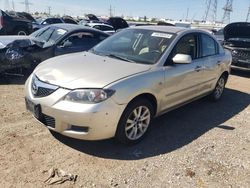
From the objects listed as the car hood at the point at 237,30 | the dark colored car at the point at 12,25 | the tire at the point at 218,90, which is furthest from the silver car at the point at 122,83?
the dark colored car at the point at 12,25

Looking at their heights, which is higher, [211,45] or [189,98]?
[211,45]

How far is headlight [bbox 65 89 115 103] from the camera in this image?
3661mm

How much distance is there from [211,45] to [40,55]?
13.4 feet

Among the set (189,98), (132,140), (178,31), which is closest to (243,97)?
(189,98)

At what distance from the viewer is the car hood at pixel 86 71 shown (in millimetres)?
3791

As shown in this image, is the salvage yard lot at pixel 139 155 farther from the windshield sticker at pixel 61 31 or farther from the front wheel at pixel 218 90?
the windshield sticker at pixel 61 31

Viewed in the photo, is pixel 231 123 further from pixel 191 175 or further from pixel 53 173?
pixel 53 173

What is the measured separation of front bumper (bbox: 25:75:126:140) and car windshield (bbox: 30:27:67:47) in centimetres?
431

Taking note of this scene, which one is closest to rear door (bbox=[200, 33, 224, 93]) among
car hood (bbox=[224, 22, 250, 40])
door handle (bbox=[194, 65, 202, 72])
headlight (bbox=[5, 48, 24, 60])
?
door handle (bbox=[194, 65, 202, 72])

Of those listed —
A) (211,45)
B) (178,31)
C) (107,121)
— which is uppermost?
(178,31)

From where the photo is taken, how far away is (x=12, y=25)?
1441 cm

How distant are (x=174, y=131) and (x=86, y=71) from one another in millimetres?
1812

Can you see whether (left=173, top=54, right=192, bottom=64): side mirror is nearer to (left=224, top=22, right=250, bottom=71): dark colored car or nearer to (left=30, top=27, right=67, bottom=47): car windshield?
(left=30, top=27, right=67, bottom=47): car windshield

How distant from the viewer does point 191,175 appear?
3.73 m
